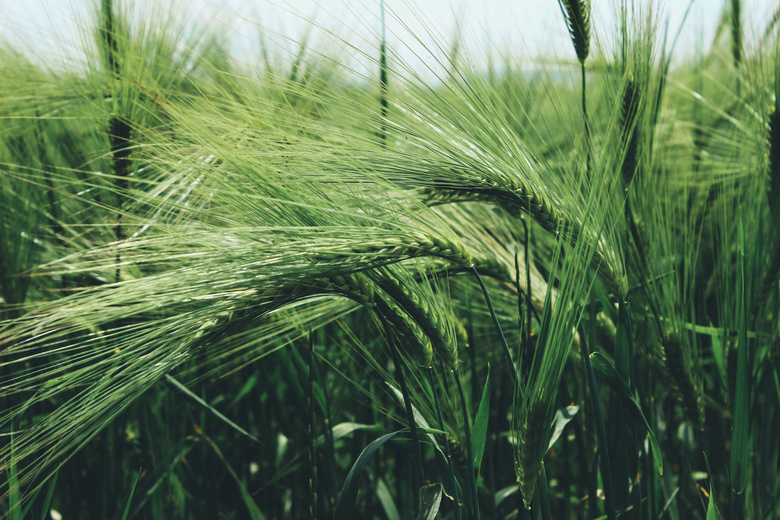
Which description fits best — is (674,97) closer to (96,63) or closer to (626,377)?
(626,377)

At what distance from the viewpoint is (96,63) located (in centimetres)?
93

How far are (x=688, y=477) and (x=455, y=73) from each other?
36.1 inches

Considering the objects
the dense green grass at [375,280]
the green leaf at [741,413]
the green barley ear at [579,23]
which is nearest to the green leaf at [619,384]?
the dense green grass at [375,280]

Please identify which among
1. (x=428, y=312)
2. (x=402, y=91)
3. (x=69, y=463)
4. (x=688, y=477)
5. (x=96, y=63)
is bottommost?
(x=688, y=477)

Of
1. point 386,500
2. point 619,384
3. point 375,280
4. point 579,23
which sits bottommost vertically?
point 386,500

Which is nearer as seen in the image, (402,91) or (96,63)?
(402,91)

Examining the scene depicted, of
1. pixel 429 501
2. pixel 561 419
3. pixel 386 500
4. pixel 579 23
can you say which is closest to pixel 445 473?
pixel 429 501

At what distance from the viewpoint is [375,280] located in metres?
0.56

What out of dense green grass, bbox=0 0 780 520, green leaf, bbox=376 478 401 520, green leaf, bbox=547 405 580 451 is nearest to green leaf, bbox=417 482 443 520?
dense green grass, bbox=0 0 780 520

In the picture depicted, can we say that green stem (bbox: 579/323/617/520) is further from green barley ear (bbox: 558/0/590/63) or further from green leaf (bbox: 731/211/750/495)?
green barley ear (bbox: 558/0/590/63)

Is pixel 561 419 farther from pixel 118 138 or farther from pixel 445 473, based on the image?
pixel 118 138

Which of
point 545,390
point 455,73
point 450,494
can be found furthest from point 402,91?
point 450,494

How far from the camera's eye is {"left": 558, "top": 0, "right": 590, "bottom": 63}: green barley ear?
0.76 meters

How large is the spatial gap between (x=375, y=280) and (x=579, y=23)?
1.61ft
